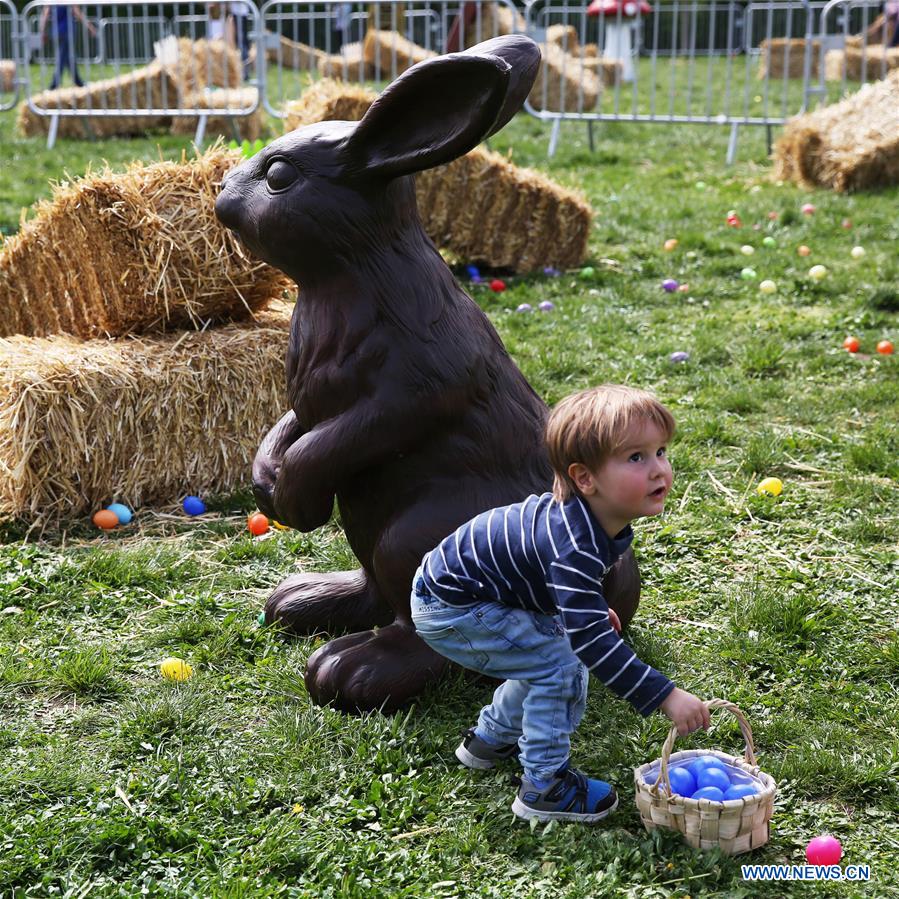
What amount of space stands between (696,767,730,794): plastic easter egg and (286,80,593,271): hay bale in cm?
598

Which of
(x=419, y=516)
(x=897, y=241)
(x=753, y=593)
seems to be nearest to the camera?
(x=419, y=516)

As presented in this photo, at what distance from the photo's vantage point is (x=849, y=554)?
15.4 feet

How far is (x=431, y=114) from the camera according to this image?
10.9 ft

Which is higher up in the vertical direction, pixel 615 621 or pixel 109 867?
pixel 615 621

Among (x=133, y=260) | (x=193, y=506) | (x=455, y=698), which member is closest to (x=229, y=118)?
(x=133, y=260)

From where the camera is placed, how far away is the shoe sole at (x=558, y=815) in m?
3.11

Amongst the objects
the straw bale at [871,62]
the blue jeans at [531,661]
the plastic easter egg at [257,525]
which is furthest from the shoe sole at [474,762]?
the straw bale at [871,62]

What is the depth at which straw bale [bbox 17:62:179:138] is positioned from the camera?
49.7 feet

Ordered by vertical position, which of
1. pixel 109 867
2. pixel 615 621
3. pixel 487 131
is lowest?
pixel 109 867

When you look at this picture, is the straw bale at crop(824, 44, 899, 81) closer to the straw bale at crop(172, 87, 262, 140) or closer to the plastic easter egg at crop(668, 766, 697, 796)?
the straw bale at crop(172, 87, 262, 140)

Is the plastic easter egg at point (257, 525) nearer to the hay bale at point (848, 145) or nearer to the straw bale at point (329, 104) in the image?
the straw bale at point (329, 104)

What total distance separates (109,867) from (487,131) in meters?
2.12

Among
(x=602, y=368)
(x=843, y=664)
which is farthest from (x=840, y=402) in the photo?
(x=843, y=664)

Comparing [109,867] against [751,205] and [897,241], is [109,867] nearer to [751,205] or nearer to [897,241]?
[897,241]
